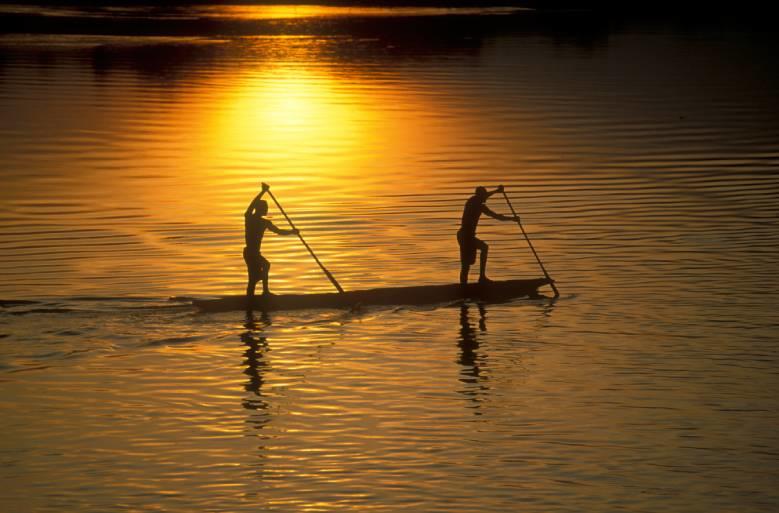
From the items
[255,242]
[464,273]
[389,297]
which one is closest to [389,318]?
[389,297]

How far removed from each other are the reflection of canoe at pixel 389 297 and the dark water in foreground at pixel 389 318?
229 mm

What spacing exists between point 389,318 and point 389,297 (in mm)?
588

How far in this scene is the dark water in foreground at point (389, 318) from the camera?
1895cm

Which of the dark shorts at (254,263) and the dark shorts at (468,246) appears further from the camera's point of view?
the dark shorts at (468,246)

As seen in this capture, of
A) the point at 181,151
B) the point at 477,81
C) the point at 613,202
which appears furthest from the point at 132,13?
the point at 613,202

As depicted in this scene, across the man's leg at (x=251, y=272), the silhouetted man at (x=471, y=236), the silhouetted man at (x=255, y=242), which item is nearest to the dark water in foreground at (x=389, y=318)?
the man's leg at (x=251, y=272)

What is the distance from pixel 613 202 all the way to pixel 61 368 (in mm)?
20837

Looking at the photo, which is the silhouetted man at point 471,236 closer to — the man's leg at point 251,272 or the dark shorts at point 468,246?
the dark shorts at point 468,246

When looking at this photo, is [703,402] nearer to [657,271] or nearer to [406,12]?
[657,271]

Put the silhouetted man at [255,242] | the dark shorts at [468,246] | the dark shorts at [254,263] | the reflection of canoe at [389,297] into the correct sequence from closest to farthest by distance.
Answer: the reflection of canoe at [389,297] → the silhouetted man at [255,242] → the dark shorts at [254,263] → the dark shorts at [468,246]

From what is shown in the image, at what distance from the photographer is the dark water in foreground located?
62.2 feet

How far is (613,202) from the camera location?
41.0 m

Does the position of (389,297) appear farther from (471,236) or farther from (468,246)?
(471,236)

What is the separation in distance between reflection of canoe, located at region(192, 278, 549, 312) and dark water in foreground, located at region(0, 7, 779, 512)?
229 millimetres
